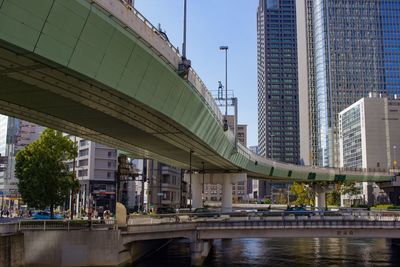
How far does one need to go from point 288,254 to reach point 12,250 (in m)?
30.0

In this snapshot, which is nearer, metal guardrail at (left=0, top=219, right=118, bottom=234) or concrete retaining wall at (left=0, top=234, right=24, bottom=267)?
concrete retaining wall at (left=0, top=234, right=24, bottom=267)

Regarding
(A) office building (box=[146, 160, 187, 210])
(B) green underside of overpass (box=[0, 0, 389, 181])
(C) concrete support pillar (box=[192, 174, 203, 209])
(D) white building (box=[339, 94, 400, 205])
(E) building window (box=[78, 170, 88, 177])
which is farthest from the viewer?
(D) white building (box=[339, 94, 400, 205])

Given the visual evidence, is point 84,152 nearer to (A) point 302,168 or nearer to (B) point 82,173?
(B) point 82,173

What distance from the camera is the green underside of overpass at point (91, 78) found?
1916 centimetres

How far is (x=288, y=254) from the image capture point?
51.3 metres

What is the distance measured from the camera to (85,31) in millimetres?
21141

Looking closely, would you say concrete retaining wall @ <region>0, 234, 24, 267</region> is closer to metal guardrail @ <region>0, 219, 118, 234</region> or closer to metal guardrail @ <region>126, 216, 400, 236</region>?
metal guardrail @ <region>0, 219, 118, 234</region>

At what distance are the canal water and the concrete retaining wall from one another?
10806 mm

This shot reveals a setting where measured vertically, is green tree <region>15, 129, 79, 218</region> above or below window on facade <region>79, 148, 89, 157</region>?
below

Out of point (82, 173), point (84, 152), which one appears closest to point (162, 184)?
point (82, 173)

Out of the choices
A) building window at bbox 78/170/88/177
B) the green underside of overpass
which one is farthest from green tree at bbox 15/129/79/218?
building window at bbox 78/170/88/177

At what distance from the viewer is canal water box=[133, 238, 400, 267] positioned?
146ft

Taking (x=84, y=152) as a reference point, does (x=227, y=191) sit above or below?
below

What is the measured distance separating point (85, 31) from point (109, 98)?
7.27 meters
